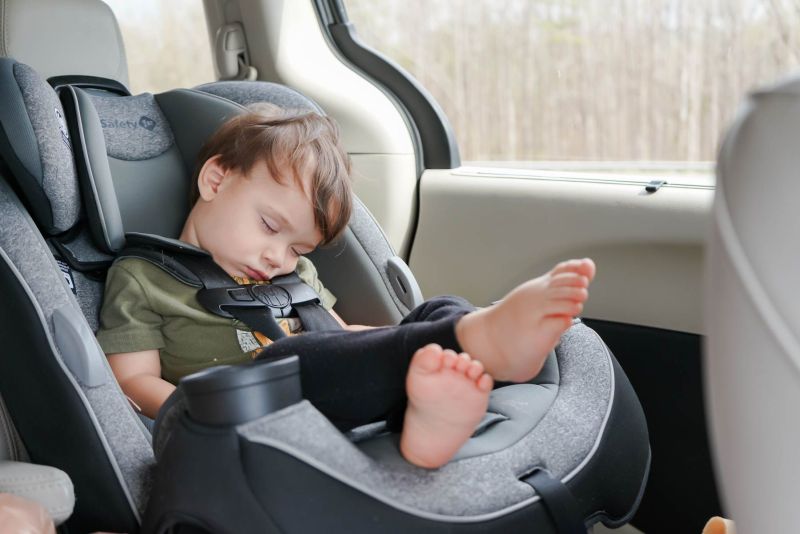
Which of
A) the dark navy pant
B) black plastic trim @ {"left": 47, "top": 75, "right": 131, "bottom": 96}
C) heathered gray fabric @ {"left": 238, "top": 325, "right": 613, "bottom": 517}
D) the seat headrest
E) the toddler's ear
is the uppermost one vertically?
the seat headrest

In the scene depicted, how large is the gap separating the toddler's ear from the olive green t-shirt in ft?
0.57

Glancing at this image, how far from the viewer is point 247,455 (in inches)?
39.2

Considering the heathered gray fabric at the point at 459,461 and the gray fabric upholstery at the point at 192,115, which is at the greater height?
the gray fabric upholstery at the point at 192,115

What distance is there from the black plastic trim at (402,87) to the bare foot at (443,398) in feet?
4.66

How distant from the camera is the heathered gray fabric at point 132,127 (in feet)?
5.65

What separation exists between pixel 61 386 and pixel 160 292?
1.01 ft

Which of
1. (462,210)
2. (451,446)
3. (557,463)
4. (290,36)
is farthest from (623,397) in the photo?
(290,36)

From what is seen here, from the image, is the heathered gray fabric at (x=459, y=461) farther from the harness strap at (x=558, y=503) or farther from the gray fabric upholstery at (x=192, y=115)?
the gray fabric upholstery at (x=192, y=115)

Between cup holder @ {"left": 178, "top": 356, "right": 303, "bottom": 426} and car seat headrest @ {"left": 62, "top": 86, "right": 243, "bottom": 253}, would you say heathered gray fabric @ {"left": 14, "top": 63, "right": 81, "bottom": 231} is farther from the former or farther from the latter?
cup holder @ {"left": 178, "top": 356, "right": 303, "bottom": 426}

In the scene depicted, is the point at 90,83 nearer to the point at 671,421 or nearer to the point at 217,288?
the point at 217,288

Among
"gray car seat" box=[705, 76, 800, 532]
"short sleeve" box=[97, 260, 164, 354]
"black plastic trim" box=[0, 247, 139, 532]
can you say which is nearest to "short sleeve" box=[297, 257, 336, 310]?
"short sleeve" box=[97, 260, 164, 354]

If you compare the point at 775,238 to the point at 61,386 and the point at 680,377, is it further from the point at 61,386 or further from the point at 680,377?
the point at 680,377

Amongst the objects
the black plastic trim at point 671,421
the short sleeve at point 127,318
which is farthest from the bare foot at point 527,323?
the black plastic trim at point 671,421

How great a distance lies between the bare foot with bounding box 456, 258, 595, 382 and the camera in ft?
3.38
